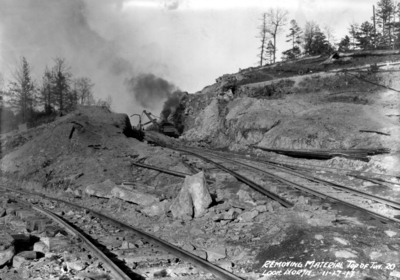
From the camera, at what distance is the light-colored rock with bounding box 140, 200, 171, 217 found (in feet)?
33.9

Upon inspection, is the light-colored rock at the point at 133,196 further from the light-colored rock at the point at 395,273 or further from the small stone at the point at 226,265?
the light-colored rock at the point at 395,273

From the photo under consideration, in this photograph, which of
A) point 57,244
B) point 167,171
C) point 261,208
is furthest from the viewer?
point 167,171

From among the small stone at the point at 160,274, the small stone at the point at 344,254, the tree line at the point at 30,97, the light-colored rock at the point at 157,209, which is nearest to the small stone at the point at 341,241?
the small stone at the point at 344,254

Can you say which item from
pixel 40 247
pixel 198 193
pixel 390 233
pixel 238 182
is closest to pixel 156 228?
pixel 198 193

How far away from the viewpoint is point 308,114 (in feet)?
80.5

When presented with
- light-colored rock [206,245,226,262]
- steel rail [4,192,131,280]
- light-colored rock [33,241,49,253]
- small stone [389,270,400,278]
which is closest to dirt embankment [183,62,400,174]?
small stone [389,270,400,278]

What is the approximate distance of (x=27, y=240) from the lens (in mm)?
7875

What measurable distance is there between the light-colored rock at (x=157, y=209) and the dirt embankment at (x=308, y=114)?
38.8 feet

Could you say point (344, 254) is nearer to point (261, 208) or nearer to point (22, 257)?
point (261, 208)

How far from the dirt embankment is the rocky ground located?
0.31ft

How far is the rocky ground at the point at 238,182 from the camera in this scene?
6.54m

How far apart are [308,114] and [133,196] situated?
16.3 m

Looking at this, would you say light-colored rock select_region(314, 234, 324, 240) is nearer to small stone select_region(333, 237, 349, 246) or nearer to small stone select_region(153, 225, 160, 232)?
small stone select_region(333, 237, 349, 246)

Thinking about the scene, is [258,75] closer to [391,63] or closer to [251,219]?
[391,63]
